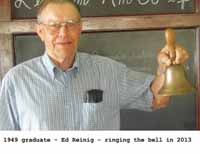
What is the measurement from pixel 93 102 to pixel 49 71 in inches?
6.2

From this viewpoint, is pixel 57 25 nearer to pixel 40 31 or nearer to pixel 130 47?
pixel 40 31

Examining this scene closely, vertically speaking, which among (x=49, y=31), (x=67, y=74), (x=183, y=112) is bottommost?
(x=183, y=112)

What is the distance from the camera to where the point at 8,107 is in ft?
3.94

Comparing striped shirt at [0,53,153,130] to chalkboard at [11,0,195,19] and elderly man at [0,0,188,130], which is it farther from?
chalkboard at [11,0,195,19]

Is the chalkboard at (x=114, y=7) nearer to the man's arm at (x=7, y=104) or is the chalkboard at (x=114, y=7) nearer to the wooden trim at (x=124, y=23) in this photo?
the wooden trim at (x=124, y=23)

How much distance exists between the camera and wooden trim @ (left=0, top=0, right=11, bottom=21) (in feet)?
3.96

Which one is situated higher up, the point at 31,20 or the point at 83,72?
the point at 31,20

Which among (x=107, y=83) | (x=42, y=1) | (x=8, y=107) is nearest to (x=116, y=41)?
(x=107, y=83)

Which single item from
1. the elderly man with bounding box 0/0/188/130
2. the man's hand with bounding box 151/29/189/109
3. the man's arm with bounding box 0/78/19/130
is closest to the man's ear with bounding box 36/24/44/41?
the elderly man with bounding box 0/0/188/130

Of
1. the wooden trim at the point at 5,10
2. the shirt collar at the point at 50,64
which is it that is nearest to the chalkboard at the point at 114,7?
the wooden trim at the point at 5,10

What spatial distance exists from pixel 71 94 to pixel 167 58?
0.30 meters

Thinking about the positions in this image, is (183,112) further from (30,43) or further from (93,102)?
(30,43)

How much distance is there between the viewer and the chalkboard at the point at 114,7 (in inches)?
47.4

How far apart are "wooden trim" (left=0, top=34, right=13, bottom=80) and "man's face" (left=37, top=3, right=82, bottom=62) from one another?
10 centimetres
